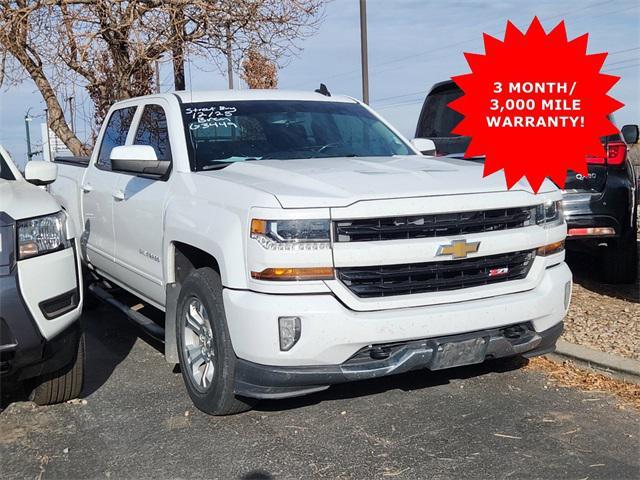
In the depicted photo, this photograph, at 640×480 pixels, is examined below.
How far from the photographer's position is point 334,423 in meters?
3.97

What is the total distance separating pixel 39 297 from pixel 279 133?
6.59 ft

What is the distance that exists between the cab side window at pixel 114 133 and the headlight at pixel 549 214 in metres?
3.31

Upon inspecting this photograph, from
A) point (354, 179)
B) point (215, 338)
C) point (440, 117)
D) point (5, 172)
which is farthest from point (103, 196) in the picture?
point (440, 117)

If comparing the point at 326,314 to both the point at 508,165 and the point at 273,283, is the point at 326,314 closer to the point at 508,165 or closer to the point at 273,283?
the point at 273,283

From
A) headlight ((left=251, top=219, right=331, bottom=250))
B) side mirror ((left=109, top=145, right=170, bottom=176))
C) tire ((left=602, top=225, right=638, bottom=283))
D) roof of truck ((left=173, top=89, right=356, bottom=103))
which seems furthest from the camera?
tire ((left=602, top=225, right=638, bottom=283))

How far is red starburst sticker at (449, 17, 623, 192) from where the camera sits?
648cm

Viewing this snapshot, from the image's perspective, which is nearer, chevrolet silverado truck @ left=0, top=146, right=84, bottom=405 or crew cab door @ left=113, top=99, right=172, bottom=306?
chevrolet silverado truck @ left=0, top=146, right=84, bottom=405

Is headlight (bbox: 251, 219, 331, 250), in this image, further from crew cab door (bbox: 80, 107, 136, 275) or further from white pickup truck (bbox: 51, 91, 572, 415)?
crew cab door (bbox: 80, 107, 136, 275)

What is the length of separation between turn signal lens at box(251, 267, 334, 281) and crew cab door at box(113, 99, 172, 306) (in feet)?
4.35

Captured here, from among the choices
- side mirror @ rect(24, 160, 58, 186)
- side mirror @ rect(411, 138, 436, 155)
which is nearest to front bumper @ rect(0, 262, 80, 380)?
side mirror @ rect(24, 160, 58, 186)

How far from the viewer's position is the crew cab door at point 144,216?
15.2 feet

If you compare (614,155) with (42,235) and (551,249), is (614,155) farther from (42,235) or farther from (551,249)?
(42,235)

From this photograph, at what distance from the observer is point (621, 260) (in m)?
6.70

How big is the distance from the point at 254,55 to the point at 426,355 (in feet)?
25.2
